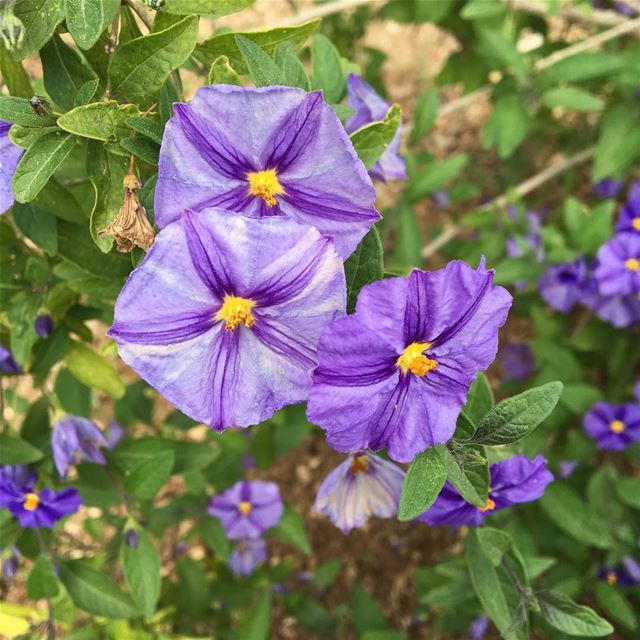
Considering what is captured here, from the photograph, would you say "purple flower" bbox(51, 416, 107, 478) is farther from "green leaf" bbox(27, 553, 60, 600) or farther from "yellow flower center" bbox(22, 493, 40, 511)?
"green leaf" bbox(27, 553, 60, 600)

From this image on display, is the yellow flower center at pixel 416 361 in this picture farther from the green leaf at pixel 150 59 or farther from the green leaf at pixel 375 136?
the green leaf at pixel 150 59

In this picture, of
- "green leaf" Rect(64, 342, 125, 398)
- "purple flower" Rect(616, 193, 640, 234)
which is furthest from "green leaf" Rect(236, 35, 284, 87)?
"purple flower" Rect(616, 193, 640, 234)

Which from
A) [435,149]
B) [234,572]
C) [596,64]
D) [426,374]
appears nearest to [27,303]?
[426,374]

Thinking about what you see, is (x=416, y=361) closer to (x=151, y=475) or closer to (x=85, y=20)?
(x=85, y=20)

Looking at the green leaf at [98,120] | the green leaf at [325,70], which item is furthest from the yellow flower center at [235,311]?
the green leaf at [325,70]

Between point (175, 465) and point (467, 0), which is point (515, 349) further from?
point (175, 465)
